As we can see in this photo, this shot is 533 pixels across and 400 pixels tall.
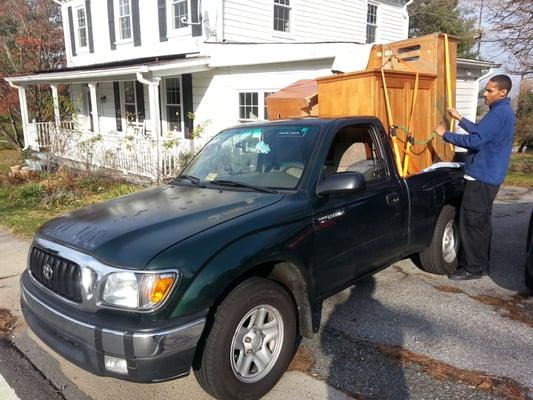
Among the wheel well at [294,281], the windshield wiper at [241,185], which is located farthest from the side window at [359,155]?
the wheel well at [294,281]

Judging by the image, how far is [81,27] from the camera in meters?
17.5

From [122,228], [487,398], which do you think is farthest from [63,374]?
[487,398]

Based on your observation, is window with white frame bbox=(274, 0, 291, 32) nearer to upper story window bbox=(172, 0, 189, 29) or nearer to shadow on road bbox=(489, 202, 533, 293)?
upper story window bbox=(172, 0, 189, 29)

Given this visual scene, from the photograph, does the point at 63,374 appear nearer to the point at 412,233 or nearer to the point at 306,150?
the point at 306,150

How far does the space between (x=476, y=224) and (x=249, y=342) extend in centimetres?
298

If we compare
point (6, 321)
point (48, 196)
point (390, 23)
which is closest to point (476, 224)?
point (6, 321)

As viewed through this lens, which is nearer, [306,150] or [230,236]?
[230,236]

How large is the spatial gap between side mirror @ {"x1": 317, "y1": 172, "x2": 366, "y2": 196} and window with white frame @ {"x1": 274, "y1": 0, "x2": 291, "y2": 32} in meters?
11.0

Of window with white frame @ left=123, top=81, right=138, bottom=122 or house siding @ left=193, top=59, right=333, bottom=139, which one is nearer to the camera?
house siding @ left=193, top=59, right=333, bottom=139

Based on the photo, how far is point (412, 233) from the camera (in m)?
4.27

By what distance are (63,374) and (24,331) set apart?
99 cm

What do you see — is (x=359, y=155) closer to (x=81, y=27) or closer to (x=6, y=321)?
(x=6, y=321)

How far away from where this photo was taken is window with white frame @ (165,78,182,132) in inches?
541

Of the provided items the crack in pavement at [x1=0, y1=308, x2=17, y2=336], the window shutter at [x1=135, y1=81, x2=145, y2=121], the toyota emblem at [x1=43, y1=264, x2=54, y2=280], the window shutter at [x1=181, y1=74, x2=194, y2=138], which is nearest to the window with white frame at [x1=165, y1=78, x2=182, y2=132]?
the window shutter at [x1=181, y1=74, x2=194, y2=138]
